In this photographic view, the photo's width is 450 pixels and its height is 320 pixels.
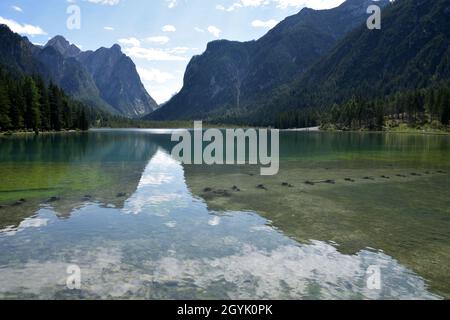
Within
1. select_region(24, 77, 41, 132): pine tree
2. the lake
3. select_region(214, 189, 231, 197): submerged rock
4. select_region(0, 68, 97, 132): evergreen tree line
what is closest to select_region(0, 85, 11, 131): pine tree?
select_region(0, 68, 97, 132): evergreen tree line

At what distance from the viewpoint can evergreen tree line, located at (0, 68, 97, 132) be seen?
436 ft

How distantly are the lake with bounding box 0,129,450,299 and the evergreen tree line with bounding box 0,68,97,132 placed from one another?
342 ft

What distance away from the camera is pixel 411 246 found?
20281 millimetres

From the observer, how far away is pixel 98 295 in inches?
562

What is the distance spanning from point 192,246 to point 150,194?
15.3m

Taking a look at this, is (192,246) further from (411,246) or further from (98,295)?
(411,246)

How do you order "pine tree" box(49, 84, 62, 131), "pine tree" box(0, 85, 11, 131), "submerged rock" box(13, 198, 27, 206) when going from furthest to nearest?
"pine tree" box(49, 84, 62, 131)
"pine tree" box(0, 85, 11, 131)
"submerged rock" box(13, 198, 27, 206)

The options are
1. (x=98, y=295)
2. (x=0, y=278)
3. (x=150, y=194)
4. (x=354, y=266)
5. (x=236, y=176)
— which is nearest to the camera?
(x=98, y=295)

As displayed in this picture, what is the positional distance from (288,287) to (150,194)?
21.7 m

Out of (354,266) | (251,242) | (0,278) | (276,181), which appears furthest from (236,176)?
(0,278)

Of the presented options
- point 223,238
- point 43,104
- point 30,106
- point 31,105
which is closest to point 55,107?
point 43,104

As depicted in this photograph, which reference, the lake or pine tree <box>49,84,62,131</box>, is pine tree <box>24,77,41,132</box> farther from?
the lake
